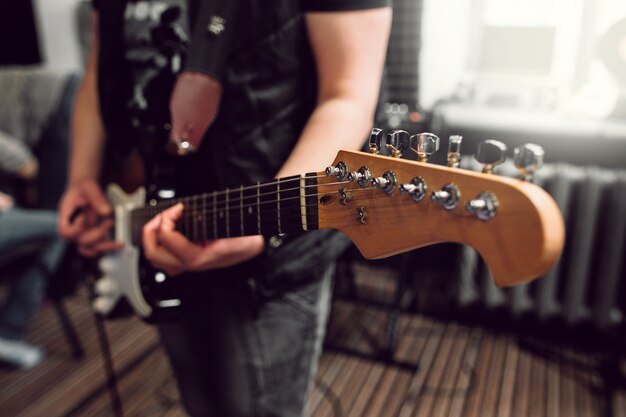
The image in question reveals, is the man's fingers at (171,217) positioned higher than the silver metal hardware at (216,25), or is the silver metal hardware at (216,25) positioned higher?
the silver metal hardware at (216,25)

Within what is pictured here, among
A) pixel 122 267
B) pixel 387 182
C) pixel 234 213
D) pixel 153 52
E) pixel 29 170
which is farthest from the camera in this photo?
pixel 29 170

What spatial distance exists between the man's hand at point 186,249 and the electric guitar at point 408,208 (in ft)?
0.08

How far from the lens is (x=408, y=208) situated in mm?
543

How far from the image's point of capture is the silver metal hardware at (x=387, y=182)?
1.79 feet

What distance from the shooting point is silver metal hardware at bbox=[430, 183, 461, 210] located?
19.3 inches

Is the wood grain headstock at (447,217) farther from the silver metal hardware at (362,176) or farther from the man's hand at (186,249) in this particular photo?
the man's hand at (186,249)

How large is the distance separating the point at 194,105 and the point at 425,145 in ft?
1.75

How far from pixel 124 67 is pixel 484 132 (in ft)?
6.10

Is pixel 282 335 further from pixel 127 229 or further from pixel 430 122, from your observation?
pixel 430 122

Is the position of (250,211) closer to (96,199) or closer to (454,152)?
(454,152)

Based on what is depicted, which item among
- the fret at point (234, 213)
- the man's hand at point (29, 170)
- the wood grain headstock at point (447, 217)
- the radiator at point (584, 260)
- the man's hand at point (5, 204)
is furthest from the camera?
the man's hand at point (29, 170)

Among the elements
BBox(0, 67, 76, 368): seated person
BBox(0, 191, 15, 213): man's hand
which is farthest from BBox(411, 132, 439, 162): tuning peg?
BBox(0, 191, 15, 213): man's hand

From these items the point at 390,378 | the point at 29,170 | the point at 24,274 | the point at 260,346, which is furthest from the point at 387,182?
the point at 29,170

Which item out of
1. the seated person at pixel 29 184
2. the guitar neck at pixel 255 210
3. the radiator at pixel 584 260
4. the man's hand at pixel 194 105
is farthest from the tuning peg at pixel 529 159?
the seated person at pixel 29 184
